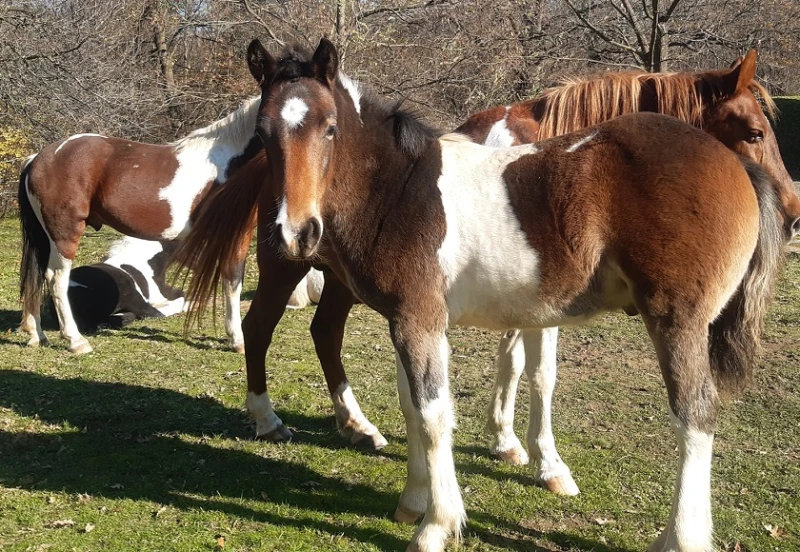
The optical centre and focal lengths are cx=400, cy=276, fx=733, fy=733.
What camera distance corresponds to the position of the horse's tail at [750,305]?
313 centimetres

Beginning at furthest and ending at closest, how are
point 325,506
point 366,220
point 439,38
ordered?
point 439,38 < point 325,506 < point 366,220

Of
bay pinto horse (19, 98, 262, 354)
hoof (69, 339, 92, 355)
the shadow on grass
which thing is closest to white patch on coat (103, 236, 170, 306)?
bay pinto horse (19, 98, 262, 354)

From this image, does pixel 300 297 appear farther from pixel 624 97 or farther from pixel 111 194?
pixel 624 97

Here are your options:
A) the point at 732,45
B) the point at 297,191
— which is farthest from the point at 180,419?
the point at 732,45

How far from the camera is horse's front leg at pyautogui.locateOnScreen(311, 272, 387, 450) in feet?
15.5

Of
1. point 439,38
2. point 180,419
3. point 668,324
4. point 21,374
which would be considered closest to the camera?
point 668,324

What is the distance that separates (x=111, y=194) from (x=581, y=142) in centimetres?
541

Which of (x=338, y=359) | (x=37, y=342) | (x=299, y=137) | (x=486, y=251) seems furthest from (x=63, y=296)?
(x=486, y=251)

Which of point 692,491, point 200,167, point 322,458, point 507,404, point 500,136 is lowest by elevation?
point 322,458

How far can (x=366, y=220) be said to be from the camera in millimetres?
3283

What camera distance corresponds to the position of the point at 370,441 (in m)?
4.68

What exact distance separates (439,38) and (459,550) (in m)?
9.50

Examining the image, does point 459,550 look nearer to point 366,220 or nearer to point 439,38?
point 366,220

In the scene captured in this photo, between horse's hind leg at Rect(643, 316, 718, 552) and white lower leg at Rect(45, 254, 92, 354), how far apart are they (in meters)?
5.66
